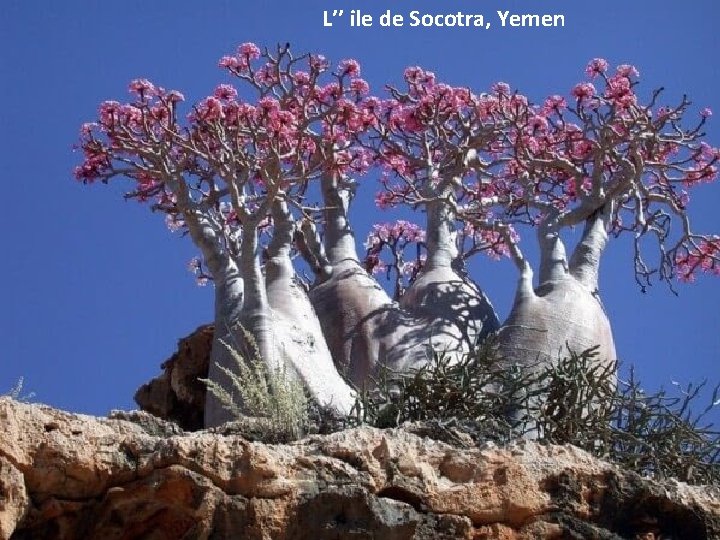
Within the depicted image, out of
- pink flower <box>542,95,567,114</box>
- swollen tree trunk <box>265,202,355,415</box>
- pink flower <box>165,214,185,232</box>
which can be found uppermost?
pink flower <box>542,95,567,114</box>

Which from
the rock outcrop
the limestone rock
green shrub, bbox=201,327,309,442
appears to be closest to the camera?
the rock outcrop

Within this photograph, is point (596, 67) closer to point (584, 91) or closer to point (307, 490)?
point (584, 91)

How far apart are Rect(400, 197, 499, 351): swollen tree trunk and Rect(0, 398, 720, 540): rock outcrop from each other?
112 inches

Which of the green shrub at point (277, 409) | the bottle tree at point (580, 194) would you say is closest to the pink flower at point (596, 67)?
the bottle tree at point (580, 194)

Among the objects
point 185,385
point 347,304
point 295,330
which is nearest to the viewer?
point 295,330

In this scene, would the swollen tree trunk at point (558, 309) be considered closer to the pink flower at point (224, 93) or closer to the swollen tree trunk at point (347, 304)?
the swollen tree trunk at point (347, 304)

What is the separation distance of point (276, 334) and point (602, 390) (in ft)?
6.79

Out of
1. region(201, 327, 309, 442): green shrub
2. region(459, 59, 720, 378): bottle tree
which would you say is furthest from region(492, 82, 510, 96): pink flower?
region(201, 327, 309, 442): green shrub

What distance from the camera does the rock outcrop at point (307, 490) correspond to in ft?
14.2

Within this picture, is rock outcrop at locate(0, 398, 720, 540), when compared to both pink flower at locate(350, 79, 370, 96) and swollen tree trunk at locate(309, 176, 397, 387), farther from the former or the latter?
pink flower at locate(350, 79, 370, 96)

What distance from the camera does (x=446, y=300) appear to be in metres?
8.24

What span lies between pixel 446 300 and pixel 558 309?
721 millimetres

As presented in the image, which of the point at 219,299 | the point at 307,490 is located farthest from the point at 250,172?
the point at 307,490

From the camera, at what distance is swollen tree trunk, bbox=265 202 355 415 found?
7.17 m
